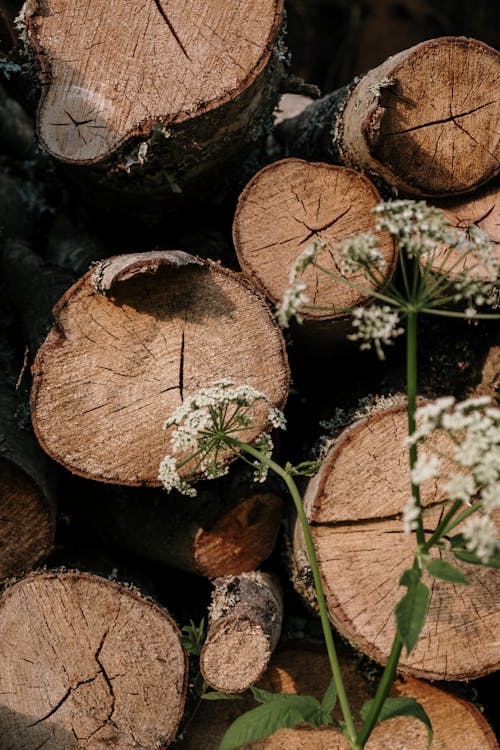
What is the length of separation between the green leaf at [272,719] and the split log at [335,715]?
0.66 meters

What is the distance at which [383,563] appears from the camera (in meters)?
1.84

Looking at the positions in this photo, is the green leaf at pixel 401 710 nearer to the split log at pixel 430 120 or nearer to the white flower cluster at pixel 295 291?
the white flower cluster at pixel 295 291

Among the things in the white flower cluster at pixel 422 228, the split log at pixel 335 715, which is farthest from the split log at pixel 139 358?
the split log at pixel 335 715

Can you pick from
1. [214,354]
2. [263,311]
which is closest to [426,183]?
[263,311]

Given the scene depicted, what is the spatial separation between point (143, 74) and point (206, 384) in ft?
2.62

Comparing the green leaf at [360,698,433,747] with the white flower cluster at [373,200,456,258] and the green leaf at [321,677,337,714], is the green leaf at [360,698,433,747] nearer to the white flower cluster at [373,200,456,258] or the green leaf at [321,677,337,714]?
the green leaf at [321,677,337,714]

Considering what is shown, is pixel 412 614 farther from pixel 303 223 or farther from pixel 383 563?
pixel 303 223

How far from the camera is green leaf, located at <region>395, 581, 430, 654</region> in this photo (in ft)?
3.76

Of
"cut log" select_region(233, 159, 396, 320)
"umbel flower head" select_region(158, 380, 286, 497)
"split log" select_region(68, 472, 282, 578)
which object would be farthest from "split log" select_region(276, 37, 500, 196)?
"split log" select_region(68, 472, 282, 578)

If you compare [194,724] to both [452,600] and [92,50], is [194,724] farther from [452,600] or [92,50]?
[92,50]

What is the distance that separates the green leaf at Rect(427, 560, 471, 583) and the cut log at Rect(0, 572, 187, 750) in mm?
874

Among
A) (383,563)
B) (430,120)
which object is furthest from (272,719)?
(430,120)

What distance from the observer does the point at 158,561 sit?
2.24m

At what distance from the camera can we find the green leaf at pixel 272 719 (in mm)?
1366
